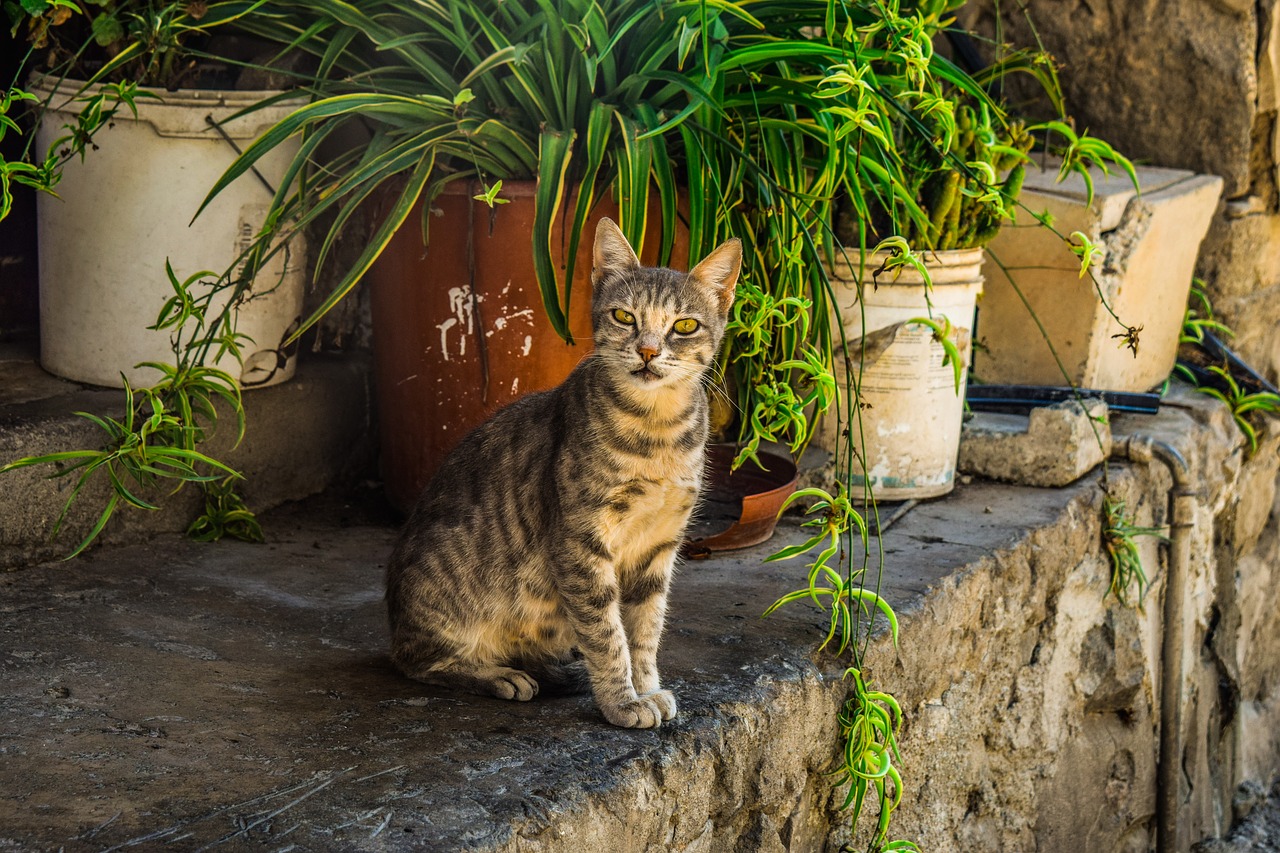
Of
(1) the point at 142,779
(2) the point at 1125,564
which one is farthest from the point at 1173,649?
(1) the point at 142,779

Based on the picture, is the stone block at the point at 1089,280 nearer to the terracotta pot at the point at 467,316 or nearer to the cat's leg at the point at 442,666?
the terracotta pot at the point at 467,316

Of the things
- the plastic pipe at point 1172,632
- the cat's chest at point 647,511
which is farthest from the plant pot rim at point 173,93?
the plastic pipe at point 1172,632

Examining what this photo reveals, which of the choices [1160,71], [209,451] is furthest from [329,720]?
[1160,71]

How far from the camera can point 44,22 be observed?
2.38m

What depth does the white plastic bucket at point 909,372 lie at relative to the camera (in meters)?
2.69

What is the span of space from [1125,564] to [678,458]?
4.95ft

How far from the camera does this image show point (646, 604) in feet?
6.26

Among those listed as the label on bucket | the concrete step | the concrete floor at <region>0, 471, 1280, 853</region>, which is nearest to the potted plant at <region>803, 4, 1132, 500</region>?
the label on bucket

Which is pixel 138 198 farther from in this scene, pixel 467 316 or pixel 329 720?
pixel 329 720

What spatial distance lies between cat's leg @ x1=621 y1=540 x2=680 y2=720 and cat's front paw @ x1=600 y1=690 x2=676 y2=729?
9 cm

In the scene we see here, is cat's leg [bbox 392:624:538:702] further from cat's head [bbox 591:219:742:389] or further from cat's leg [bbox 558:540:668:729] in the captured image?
cat's head [bbox 591:219:742:389]

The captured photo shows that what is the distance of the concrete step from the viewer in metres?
2.28

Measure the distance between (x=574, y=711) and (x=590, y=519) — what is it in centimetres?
28

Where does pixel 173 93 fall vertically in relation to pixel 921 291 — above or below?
above
